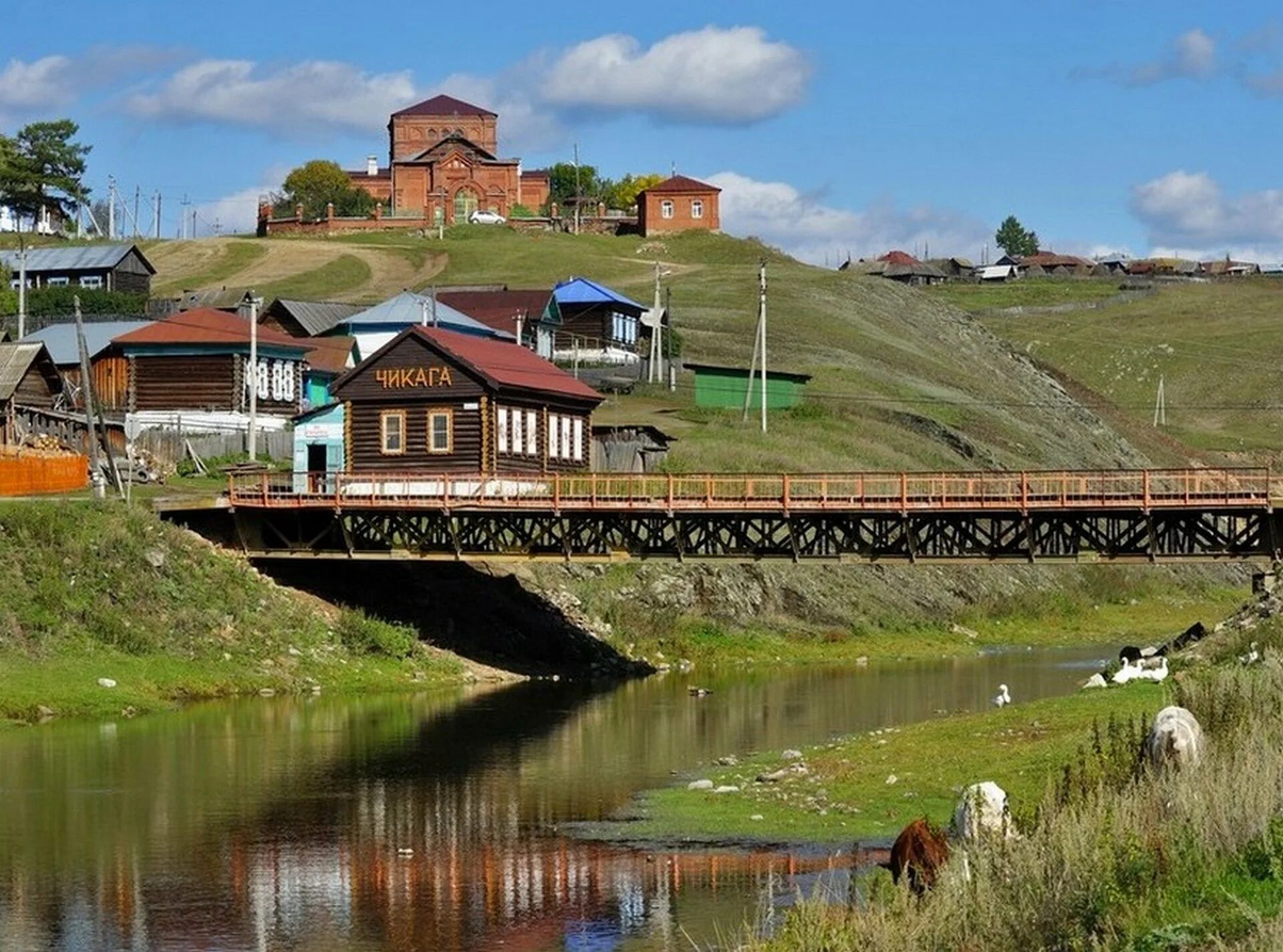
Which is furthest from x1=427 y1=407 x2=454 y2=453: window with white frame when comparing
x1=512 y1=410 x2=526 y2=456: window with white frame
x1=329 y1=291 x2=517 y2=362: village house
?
x1=329 y1=291 x2=517 y2=362: village house

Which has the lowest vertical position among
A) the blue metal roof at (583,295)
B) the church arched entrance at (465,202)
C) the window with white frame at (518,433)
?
the window with white frame at (518,433)

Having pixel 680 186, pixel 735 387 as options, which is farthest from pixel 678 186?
pixel 735 387

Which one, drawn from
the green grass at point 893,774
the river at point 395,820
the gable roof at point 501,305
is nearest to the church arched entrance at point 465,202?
the gable roof at point 501,305

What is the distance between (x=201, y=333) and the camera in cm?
9594

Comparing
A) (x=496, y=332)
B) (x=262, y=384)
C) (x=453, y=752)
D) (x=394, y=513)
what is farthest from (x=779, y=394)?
(x=453, y=752)

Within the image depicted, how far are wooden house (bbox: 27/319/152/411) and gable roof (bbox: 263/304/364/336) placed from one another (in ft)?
33.6

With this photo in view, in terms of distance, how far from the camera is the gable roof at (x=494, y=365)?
244 feet

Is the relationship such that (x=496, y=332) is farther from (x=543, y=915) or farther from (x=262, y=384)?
(x=543, y=915)

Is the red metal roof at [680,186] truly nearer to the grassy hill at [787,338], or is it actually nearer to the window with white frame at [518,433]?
the grassy hill at [787,338]

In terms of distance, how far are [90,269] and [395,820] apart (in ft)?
348

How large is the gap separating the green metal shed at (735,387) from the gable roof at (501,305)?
973cm

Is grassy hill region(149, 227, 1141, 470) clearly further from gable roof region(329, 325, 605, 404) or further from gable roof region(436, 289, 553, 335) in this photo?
gable roof region(329, 325, 605, 404)

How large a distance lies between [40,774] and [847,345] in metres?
101

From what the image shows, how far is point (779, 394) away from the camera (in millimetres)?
111250
